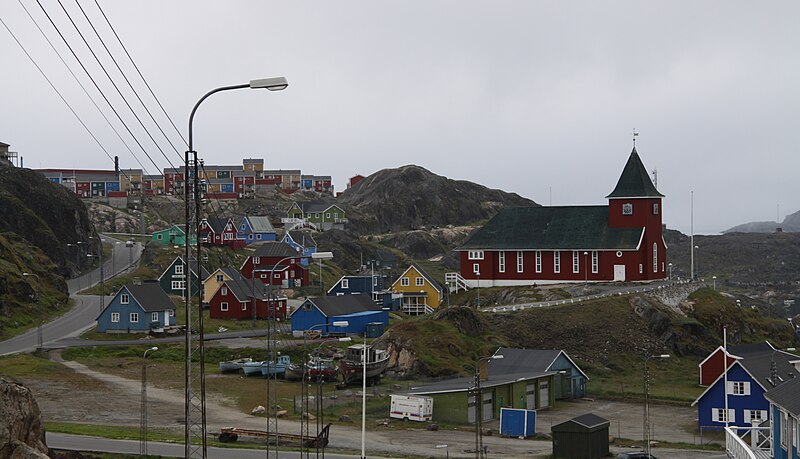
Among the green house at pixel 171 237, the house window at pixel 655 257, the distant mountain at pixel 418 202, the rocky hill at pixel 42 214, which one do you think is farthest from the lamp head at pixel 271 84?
the distant mountain at pixel 418 202

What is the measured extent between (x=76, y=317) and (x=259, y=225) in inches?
2245

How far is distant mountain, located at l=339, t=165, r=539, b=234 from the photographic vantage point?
552ft

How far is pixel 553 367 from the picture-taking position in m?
56.4

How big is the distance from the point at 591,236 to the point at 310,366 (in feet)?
104

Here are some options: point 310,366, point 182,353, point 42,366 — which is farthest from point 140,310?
point 310,366

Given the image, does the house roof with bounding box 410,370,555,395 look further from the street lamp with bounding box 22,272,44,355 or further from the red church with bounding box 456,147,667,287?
the red church with bounding box 456,147,667,287

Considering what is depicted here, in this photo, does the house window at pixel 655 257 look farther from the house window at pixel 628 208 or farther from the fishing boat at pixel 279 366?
the fishing boat at pixel 279 366

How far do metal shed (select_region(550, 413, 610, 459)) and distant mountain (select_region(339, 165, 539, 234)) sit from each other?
4676 inches

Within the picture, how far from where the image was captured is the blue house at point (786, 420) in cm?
2358

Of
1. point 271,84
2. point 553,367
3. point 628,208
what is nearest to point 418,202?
point 628,208

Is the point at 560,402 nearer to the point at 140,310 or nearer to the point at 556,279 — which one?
the point at 556,279

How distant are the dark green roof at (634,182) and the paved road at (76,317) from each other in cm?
4176

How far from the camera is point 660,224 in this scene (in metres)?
79.1

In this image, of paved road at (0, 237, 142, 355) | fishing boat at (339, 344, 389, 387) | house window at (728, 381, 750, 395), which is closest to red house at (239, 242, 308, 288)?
paved road at (0, 237, 142, 355)
